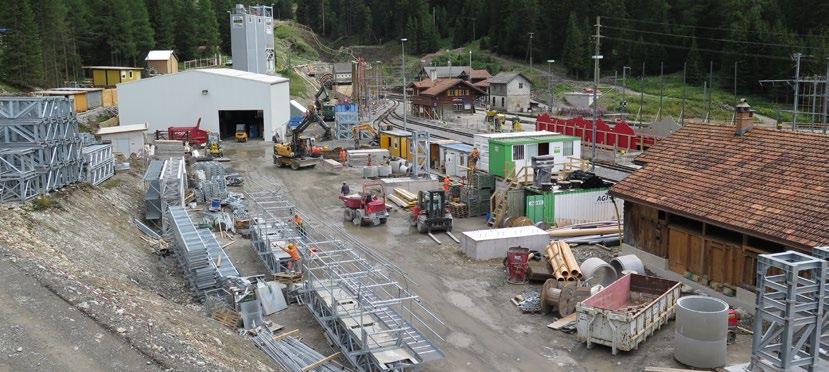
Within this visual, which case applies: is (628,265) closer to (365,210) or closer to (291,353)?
(291,353)

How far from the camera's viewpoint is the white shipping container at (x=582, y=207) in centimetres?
2778

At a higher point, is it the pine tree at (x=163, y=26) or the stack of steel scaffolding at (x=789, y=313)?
the pine tree at (x=163, y=26)

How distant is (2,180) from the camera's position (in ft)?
73.6

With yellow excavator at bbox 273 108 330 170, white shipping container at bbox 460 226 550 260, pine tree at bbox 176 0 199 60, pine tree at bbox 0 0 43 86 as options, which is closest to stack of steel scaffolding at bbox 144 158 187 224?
white shipping container at bbox 460 226 550 260

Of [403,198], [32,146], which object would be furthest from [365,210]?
Answer: [32,146]

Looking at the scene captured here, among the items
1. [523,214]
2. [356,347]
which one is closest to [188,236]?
[356,347]

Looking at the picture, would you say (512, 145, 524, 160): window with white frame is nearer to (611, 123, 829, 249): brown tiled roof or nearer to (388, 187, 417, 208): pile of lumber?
(388, 187, 417, 208): pile of lumber

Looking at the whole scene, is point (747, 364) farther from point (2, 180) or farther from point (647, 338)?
point (2, 180)

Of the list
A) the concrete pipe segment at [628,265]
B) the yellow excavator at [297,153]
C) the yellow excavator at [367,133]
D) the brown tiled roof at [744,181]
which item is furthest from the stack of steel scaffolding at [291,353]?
the yellow excavator at [367,133]

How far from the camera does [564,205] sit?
1096 inches

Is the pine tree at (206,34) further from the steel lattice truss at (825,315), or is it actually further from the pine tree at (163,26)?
the steel lattice truss at (825,315)

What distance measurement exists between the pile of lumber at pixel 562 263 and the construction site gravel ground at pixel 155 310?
0.92 meters

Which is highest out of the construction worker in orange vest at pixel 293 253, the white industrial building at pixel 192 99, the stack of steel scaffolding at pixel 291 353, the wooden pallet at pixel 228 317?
the white industrial building at pixel 192 99

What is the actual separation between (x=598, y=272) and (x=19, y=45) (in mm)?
55903
